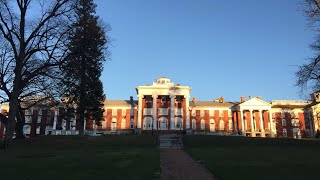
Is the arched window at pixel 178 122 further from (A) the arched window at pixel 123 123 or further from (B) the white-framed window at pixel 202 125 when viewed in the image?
(A) the arched window at pixel 123 123

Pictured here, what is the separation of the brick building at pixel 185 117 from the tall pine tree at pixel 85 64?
20.7m

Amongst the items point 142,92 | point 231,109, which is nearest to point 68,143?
point 142,92

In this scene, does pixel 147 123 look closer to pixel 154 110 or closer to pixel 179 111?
pixel 154 110

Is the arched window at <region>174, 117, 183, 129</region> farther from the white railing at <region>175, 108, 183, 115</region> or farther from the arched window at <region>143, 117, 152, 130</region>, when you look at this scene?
the arched window at <region>143, 117, 152, 130</region>

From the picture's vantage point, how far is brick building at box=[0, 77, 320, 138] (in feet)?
224

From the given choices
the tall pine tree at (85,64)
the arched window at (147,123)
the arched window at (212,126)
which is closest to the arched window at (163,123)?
the arched window at (147,123)

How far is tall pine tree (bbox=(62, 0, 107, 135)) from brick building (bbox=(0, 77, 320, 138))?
2066 centimetres

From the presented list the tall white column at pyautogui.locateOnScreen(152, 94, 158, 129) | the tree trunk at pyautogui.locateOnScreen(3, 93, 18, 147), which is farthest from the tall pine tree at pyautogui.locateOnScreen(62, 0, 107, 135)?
the tall white column at pyautogui.locateOnScreen(152, 94, 158, 129)

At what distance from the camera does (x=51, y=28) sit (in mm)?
29062

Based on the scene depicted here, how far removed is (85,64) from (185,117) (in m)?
36.6

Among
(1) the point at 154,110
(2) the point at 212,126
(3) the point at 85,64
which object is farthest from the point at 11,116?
(2) the point at 212,126

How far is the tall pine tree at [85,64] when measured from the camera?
29281 mm

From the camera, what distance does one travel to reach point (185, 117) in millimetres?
67688

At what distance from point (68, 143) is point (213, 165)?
76.4ft
